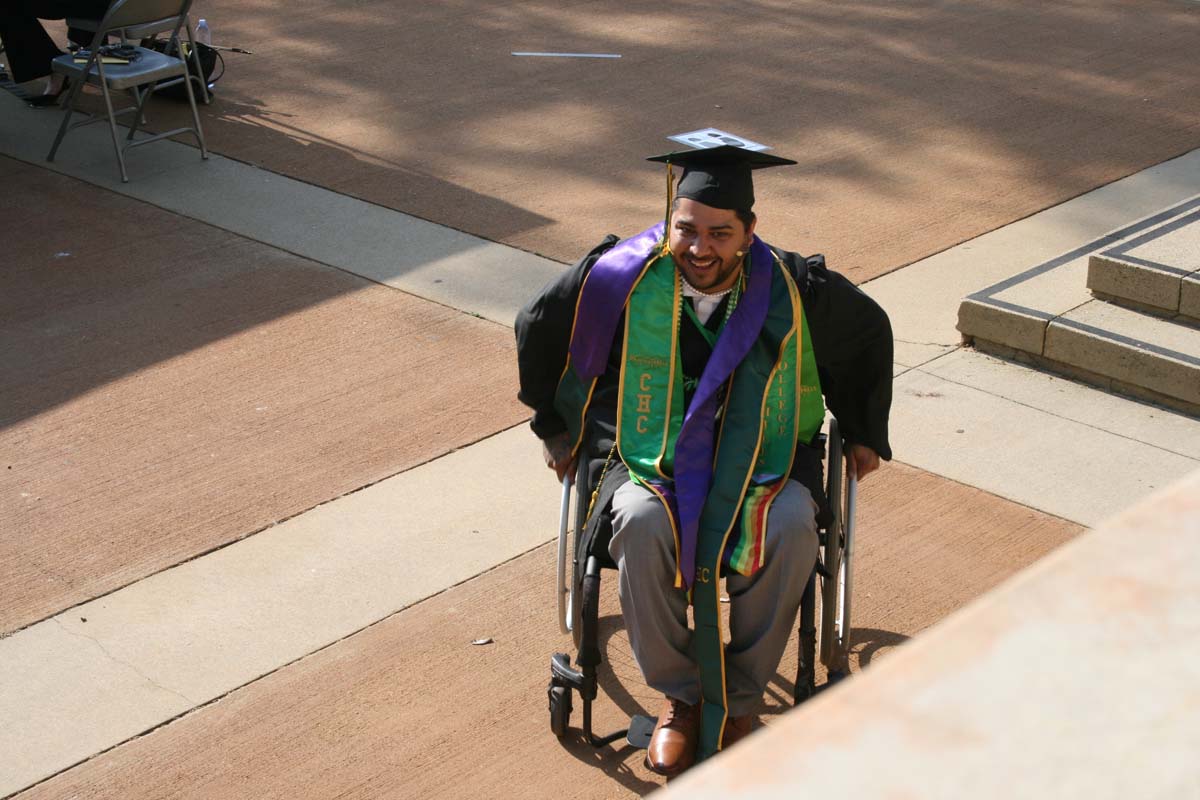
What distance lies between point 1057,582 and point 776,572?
2.64 meters

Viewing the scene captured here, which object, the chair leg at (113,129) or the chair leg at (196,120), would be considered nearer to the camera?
the chair leg at (113,129)

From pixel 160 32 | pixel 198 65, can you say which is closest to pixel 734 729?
pixel 160 32

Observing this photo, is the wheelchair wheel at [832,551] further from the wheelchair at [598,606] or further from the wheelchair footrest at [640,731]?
the wheelchair footrest at [640,731]

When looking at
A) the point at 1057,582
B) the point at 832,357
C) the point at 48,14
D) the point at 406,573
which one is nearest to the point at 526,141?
the point at 48,14

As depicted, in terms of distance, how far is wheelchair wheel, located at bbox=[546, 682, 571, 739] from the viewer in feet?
11.9

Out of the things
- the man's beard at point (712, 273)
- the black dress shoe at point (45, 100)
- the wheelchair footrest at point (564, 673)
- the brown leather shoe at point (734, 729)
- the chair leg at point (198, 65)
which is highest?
the man's beard at point (712, 273)

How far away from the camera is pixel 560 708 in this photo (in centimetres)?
363

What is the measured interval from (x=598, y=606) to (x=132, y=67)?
6.11m

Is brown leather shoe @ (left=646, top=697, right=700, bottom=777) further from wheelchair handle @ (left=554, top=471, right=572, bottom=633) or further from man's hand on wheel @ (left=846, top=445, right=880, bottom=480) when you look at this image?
man's hand on wheel @ (left=846, top=445, right=880, bottom=480)

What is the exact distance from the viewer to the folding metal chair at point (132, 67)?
8.23 m

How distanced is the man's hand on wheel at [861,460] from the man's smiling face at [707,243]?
0.55 m

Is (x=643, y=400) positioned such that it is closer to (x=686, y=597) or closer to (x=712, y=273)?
(x=712, y=273)

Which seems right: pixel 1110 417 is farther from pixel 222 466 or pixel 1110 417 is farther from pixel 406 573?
pixel 222 466

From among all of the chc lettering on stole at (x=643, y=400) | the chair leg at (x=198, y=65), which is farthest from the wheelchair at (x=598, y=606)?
the chair leg at (x=198, y=65)
